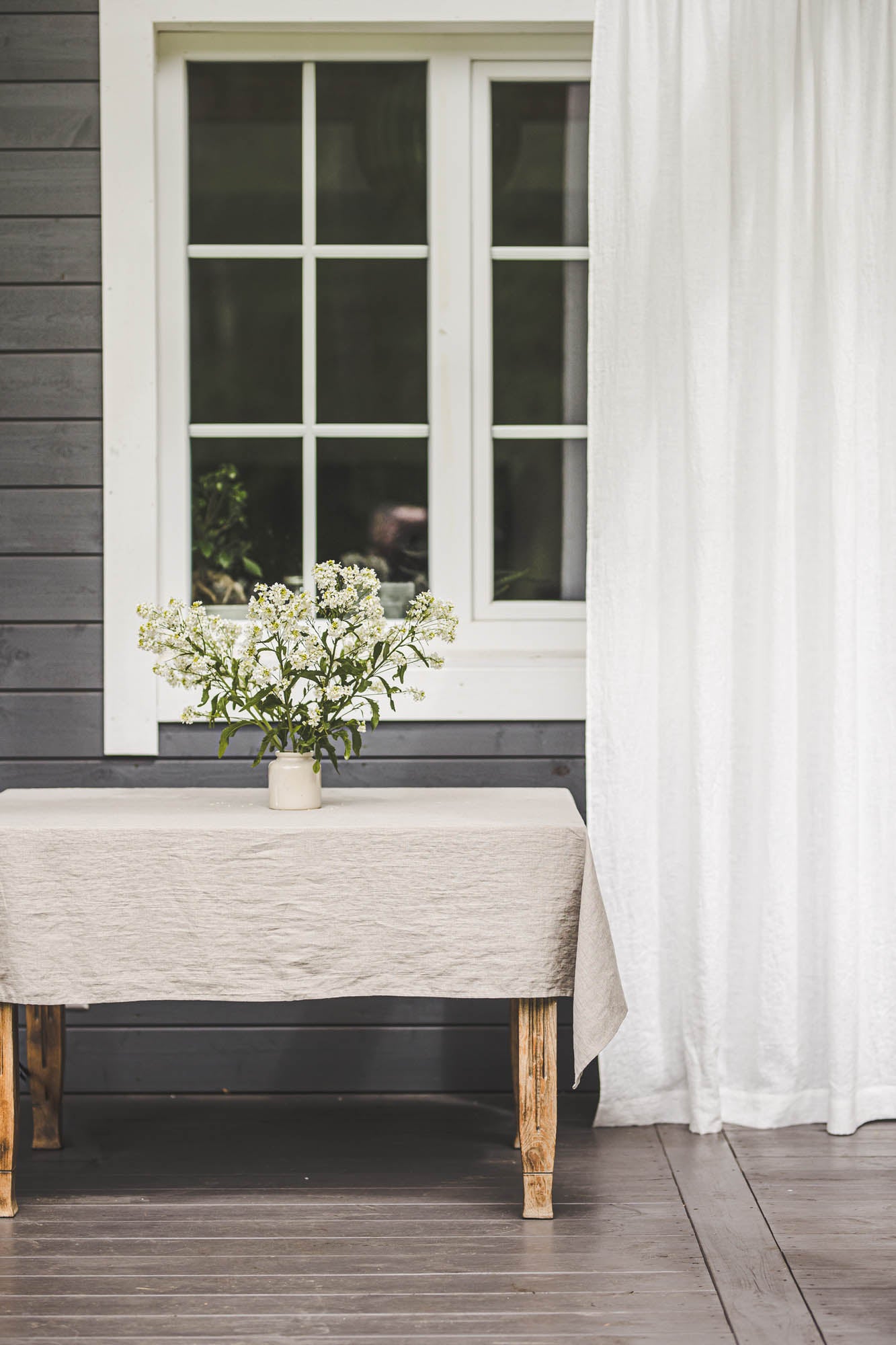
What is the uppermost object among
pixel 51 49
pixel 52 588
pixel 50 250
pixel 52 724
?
pixel 51 49

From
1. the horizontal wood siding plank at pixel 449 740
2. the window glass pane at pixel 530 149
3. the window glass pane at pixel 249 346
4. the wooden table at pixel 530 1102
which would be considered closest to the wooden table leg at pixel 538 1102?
the wooden table at pixel 530 1102

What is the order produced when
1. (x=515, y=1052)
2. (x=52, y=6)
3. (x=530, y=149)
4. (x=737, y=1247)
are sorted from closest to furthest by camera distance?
(x=737, y=1247), (x=515, y=1052), (x=52, y=6), (x=530, y=149)

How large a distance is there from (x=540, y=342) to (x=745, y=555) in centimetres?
73

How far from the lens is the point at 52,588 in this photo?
304 cm

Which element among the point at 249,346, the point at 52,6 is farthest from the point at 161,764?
the point at 52,6

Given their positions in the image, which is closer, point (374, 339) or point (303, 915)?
point (303, 915)

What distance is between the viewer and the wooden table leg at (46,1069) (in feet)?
8.77

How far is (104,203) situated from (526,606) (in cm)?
137

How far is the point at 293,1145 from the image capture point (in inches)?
108

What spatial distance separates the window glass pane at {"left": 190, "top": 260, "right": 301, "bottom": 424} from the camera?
3107mm

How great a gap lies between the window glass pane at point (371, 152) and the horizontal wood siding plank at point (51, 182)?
0.54 meters

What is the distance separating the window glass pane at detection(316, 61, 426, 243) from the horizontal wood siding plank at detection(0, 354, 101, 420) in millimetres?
685

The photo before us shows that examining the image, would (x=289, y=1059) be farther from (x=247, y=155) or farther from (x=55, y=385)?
(x=247, y=155)

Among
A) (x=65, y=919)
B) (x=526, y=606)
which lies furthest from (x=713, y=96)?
(x=65, y=919)
